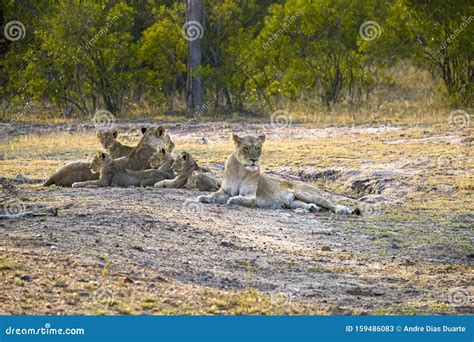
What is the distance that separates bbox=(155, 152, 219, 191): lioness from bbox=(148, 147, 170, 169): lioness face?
23 cm

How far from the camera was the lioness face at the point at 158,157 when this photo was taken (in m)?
13.0

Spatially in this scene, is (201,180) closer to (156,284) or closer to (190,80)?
(156,284)

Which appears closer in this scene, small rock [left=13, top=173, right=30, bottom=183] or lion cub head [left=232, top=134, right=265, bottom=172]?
lion cub head [left=232, top=134, right=265, bottom=172]

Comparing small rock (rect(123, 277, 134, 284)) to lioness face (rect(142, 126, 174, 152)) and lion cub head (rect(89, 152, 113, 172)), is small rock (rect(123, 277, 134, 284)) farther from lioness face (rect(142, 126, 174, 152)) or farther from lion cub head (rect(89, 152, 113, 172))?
lioness face (rect(142, 126, 174, 152))

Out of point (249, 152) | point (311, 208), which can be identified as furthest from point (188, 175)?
point (311, 208)

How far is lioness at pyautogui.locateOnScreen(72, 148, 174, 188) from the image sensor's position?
12672 mm

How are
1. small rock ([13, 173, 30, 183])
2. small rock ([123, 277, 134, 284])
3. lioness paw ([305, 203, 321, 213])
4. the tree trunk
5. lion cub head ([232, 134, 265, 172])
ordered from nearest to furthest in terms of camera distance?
1. small rock ([123, 277, 134, 284])
2. lion cub head ([232, 134, 265, 172])
3. lioness paw ([305, 203, 321, 213])
4. small rock ([13, 173, 30, 183])
5. the tree trunk

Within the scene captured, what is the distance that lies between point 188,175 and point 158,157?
48 cm

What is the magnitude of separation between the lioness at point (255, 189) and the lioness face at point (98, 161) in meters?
1.58

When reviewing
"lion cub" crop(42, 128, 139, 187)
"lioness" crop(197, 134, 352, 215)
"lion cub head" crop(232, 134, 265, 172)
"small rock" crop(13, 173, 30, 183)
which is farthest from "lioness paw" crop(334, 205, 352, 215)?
"small rock" crop(13, 173, 30, 183)

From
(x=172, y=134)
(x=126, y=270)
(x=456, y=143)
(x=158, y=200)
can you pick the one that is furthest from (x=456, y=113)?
(x=126, y=270)

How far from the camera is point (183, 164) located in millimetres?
12906

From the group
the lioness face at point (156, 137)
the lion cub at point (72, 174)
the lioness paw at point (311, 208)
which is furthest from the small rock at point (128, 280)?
the lioness face at point (156, 137)

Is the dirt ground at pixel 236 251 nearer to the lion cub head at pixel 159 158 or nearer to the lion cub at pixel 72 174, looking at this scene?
the lion cub at pixel 72 174
